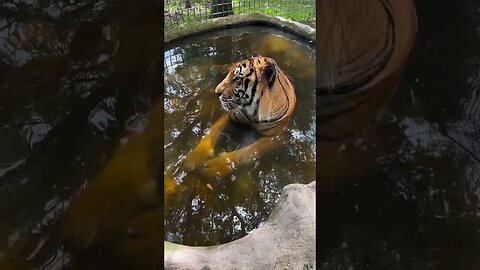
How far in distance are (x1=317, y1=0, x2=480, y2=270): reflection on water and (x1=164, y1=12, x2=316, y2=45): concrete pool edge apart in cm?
389

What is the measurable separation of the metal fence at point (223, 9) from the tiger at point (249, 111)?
1880 mm

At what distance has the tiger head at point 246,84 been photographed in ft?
9.30

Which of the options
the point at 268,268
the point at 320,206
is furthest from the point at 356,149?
the point at 268,268

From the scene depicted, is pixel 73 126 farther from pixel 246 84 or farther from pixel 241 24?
pixel 241 24

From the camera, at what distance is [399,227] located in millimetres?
575

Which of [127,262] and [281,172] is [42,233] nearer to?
[127,262]

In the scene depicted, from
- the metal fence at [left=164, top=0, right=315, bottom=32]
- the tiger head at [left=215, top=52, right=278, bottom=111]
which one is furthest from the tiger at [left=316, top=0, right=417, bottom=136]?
the metal fence at [left=164, top=0, right=315, bottom=32]

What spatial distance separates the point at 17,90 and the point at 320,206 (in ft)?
0.98

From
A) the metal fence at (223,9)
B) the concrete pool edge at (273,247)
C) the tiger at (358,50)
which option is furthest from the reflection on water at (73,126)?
the metal fence at (223,9)

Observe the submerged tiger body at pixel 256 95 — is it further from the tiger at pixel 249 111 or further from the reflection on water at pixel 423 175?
the reflection on water at pixel 423 175

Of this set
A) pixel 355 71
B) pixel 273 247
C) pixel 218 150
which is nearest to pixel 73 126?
pixel 355 71

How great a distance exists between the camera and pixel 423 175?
1.86 ft

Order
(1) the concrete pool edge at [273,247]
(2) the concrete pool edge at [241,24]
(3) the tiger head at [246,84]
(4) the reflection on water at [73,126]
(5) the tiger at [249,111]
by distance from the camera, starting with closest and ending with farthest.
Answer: (4) the reflection on water at [73,126] < (1) the concrete pool edge at [273,247] < (5) the tiger at [249,111] < (3) the tiger head at [246,84] < (2) the concrete pool edge at [241,24]

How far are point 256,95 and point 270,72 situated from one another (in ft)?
0.43
